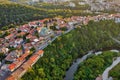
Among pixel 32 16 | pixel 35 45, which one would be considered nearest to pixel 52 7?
pixel 32 16

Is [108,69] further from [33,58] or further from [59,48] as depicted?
[33,58]

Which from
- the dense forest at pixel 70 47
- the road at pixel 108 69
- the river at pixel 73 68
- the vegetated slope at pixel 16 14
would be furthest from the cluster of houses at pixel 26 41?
the road at pixel 108 69

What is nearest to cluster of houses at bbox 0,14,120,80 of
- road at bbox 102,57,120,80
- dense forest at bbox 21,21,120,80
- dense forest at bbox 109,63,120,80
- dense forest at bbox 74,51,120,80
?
dense forest at bbox 21,21,120,80

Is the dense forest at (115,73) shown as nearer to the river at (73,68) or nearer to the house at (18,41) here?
the river at (73,68)

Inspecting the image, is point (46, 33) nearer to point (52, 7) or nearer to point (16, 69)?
point (16, 69)

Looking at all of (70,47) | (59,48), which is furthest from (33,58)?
(70,47)
